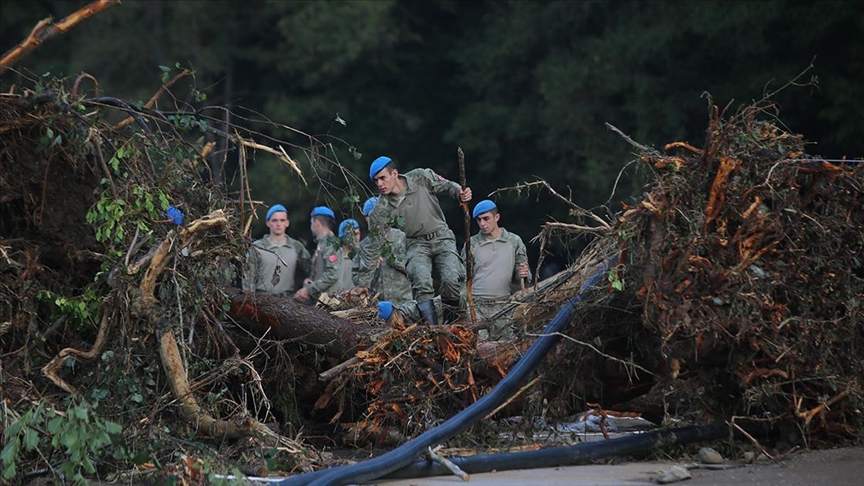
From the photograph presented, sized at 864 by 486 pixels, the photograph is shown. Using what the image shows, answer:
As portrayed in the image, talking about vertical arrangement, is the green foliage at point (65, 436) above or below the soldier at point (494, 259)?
below

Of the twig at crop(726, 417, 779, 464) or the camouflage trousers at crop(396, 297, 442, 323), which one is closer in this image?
the twig at crop(726, 417, 779, 464)

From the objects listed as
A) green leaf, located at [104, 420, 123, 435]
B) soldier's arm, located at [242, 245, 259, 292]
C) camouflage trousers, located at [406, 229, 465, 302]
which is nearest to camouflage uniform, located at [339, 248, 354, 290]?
camouflage trousers, located at [406, 229, 465, 302]

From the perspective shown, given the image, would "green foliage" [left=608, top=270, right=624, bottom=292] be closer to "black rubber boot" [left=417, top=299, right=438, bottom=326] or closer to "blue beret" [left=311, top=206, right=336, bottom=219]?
"black rubber boot" [left=417, top=299, right=438, bottom=326]

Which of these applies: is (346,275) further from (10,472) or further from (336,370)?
(10,472)

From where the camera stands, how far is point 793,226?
715 centimetres

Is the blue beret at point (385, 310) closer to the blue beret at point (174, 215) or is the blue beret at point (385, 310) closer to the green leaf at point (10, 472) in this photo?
the blue beret at point (174, 215)

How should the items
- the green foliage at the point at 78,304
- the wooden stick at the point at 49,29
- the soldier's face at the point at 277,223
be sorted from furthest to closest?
1. the soldier's face at the point at 277,223
2. the wooden stick at the point at 49,29
3. the green foliage at the point at 78,304

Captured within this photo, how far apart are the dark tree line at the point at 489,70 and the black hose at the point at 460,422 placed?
1236cm

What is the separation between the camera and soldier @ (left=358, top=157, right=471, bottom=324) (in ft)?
33.4

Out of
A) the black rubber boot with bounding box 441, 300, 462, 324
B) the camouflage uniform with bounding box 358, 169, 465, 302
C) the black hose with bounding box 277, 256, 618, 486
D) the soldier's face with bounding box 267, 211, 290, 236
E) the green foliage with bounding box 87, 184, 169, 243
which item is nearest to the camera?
the black hose with bounding box 277, 256, 618, 486

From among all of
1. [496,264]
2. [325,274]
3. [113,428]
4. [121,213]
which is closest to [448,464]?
[113,428]

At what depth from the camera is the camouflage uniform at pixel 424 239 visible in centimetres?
1027

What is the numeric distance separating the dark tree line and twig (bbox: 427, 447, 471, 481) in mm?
13350

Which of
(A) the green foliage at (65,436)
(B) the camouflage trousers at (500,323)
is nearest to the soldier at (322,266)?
(B) the camouflage trousers at (500,323)
